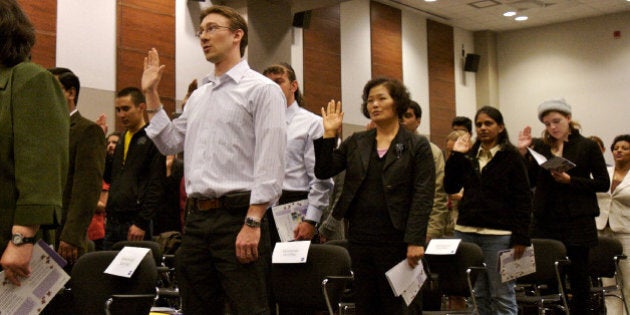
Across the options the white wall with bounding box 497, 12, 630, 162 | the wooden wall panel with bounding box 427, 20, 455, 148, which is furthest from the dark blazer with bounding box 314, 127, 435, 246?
the white wall with bounding box 497, 12, 630, 162

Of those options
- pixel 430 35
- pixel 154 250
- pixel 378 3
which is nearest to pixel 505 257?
pixel 154 250

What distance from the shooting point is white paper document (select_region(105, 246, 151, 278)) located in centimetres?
301

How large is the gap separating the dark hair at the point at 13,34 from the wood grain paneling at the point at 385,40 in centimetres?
923

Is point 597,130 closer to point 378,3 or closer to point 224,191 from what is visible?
point 378,3

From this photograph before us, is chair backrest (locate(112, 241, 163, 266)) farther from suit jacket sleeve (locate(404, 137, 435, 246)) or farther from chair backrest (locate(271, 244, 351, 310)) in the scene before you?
suit jacket sleeve (locate(404, 137, 435, 246))

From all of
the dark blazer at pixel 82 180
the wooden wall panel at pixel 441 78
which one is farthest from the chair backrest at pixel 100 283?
the wooden wall panel at pixel 441 78

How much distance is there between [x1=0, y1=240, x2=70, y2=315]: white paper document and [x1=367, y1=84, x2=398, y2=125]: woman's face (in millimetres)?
1849

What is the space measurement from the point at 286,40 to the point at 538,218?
16.1ft

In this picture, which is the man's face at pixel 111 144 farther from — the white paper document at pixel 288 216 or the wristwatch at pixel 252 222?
the wristwatch at pixel 252 222

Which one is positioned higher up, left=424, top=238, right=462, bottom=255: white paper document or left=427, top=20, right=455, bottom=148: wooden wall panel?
left=427, top=20, right=455, bottom=148: wooden wall panel

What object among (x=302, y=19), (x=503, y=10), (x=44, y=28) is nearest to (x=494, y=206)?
(x=44, y=28)

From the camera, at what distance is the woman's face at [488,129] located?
4438mm

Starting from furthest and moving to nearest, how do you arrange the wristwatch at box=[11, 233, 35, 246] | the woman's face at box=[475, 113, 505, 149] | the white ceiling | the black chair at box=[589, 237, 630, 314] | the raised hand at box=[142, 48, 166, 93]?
the white ceiling
the black chair at box=[589, 237, 630, 314]
the woman's face at box=[475, 113, 505, 149]
the raised hand at box=[142, 48, 166, 93]
the wristwatch at box=[11, 233, 35, 246]

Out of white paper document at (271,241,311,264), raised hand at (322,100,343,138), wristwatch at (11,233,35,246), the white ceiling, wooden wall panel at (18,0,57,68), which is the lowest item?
white paper document at (271,241,311,264)
